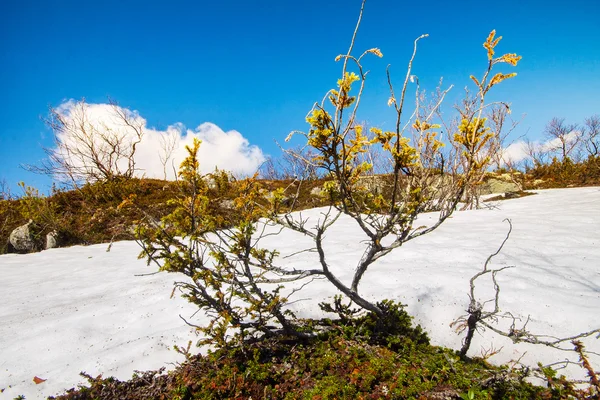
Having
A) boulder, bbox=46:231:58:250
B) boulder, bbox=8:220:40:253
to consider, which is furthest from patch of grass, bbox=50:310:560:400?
boulder, bbox=8:220:40:253

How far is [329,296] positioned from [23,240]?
1051 cm

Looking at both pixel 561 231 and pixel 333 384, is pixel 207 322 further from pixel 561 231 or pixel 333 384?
pixel 561 231

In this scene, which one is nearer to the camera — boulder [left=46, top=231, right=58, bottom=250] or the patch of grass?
the patch of grass

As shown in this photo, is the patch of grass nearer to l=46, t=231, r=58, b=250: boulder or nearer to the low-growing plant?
the low-growing plant

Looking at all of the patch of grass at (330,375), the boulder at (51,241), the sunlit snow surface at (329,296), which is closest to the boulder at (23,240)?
the boulder at (51,241)

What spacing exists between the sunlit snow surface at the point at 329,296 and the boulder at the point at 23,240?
8.77 ft

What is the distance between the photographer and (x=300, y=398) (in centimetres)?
214

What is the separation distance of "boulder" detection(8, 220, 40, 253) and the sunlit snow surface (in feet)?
8.77

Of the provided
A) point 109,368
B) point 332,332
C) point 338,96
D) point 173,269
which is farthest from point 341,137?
point 109,368

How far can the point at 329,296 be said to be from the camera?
12.8ft

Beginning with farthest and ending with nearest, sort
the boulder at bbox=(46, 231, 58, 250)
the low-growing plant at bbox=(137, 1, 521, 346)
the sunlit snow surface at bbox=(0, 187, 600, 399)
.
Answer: the boulder at bbox=(46, 231, 58, 250) < the sunlit snow surface at bbox=(0, 187, 600, 399) < the low-growing plant at bbox=(137, 1, 521, 346)

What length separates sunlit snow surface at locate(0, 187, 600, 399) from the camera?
9.65 feet

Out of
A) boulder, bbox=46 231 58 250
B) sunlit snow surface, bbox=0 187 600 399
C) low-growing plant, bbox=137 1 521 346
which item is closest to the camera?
low-growing plant, bbox=137 1 521 346

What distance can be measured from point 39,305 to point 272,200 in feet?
14.9
